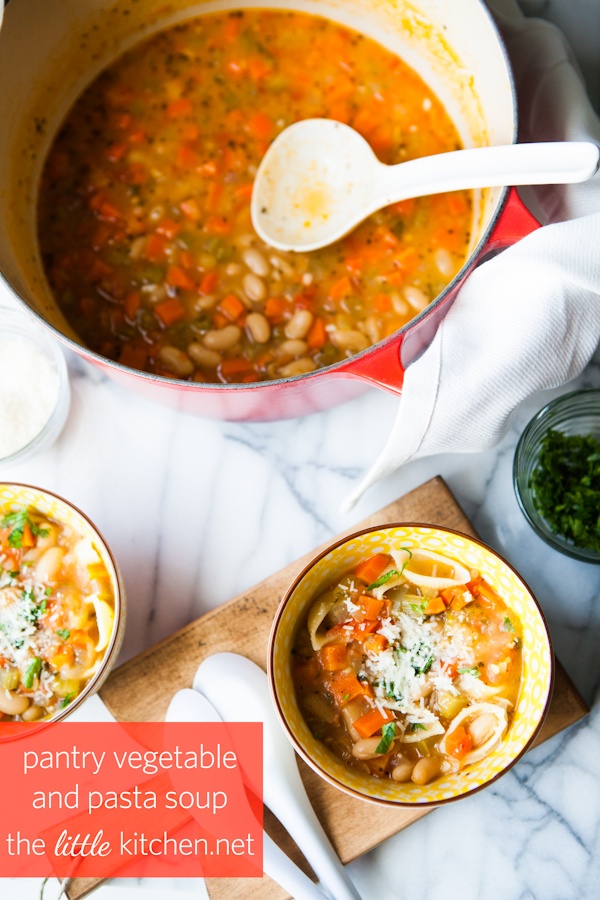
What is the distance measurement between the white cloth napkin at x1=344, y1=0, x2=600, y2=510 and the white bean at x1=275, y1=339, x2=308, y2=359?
0.31m

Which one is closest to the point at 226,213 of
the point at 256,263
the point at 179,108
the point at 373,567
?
the point at 256,263

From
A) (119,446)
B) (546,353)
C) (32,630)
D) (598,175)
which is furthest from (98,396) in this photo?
(598,175)

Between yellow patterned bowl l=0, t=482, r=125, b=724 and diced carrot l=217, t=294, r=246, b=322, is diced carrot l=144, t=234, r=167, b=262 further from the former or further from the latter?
yellow patterned bowl l=0, t=482, r=125, b=724

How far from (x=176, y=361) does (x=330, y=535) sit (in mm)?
468

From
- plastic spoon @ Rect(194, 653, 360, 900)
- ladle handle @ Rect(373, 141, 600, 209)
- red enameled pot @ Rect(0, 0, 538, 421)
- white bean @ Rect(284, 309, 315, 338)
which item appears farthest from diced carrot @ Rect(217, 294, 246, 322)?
plastic spoon @ Rect(194, 653, 360, 900)

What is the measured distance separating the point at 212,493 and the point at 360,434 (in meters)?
0.33

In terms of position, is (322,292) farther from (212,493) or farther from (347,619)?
(347,619)

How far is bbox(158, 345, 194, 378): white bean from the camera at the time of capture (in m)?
1.73

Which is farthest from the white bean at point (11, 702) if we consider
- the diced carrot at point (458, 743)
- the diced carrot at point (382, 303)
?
the diced carrot at point (382, 303)

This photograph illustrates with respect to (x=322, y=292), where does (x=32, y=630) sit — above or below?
below

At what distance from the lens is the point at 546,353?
1510 mm

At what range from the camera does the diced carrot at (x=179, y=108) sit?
183 centimetres

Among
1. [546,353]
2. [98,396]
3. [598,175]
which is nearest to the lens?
[546,353]

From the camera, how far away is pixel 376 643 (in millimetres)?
1612
